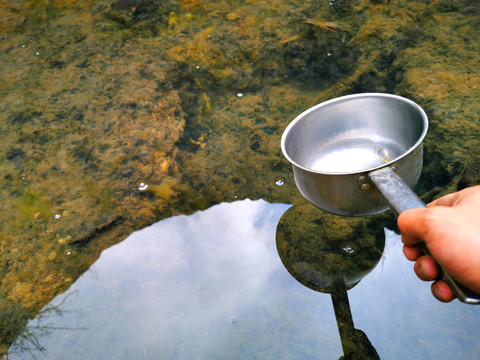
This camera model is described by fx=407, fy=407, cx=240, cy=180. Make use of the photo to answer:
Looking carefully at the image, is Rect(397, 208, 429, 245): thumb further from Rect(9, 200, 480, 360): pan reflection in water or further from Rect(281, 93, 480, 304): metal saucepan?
Rect(9, 200, 480, 360): pan reflection in water

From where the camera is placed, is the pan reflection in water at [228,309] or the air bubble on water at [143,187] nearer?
the pan reflection in water at [228,309]

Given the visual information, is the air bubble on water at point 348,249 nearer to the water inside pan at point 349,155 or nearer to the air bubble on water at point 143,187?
the water inside pan at point 349,155

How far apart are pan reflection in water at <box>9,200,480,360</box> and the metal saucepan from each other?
223 millimetres

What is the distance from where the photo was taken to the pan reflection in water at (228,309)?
1150 millimetres

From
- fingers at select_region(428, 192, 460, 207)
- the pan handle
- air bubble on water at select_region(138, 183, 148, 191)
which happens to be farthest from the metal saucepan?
air bubble on water at select_region(138, 183, 148, 191)

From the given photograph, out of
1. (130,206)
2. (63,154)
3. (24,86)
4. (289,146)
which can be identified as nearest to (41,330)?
(130,206)

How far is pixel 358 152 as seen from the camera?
159cm

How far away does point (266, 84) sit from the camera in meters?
1.97

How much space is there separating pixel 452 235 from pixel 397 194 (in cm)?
16

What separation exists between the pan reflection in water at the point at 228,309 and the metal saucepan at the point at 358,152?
→ 0.73 ft

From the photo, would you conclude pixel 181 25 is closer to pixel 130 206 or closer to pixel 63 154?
pixel 63 154

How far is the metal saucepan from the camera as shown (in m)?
1.11

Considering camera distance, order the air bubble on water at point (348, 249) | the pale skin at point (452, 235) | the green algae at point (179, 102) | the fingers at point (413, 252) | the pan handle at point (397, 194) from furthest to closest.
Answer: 1. the green algae at point (179, 102)
2. the air bubble on water at point (348, 249)
3. the fingers at point (413, 252)
4. the pan handle at point (397, 194)
5. the pale skin at point (452, 235)

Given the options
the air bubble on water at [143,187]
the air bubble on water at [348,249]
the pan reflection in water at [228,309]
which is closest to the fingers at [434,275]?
the pan reflection in water at [228,309]
